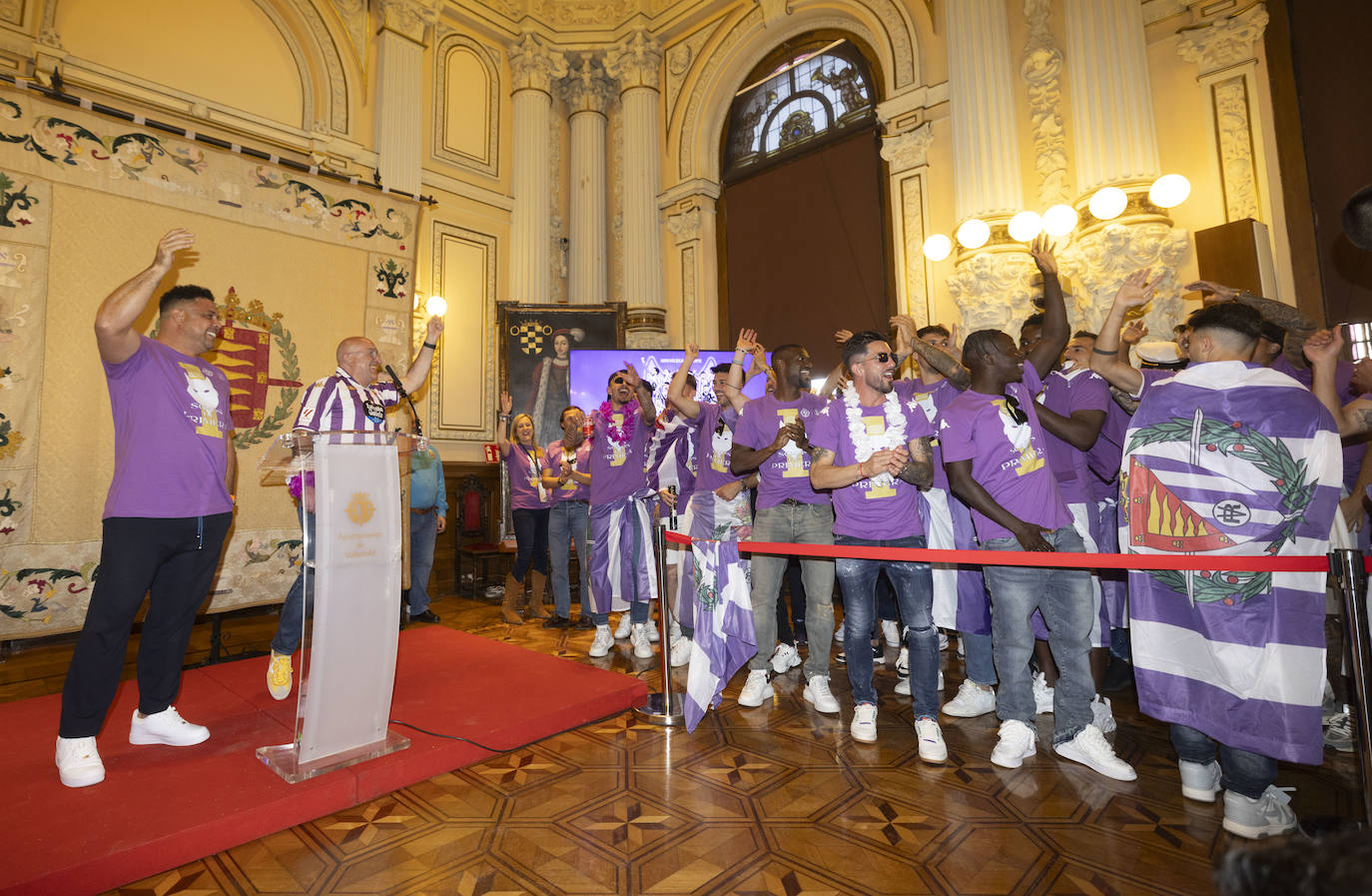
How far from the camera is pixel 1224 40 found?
15.6 ft

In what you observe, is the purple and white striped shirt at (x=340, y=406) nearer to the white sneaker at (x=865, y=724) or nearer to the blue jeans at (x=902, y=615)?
the blue jeans at (x=902, y=615)

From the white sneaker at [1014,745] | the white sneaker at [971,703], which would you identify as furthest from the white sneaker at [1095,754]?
the white sneaker at [971,703]

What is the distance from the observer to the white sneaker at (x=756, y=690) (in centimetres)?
315

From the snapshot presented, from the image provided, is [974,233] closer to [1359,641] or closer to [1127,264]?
[1127,264]

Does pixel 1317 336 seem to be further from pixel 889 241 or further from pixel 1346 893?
pixel 889 241

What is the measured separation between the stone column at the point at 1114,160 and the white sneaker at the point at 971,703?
296 cm

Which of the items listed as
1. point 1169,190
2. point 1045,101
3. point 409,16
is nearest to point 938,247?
point 1045,101

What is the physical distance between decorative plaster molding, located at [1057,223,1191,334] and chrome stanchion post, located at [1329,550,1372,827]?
10.8 feet

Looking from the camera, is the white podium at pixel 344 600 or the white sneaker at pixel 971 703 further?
the white sneaker at pixel 971 703

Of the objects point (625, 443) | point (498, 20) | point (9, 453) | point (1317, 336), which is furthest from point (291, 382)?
point (1317, 336)

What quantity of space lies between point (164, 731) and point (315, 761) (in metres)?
0.74

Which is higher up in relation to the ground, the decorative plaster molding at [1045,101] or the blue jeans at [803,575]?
the decorative plaster molding at [1045,101]

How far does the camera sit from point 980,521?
2.59m

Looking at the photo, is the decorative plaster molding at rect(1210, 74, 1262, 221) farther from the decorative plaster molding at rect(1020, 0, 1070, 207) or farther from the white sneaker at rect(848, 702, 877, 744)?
the white sneaker at rect(848, 702, 877, 744)
